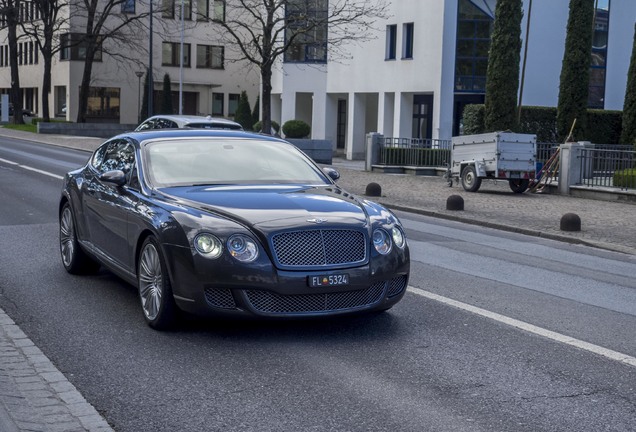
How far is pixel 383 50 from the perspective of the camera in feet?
154

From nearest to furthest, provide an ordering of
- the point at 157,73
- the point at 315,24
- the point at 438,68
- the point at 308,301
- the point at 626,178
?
the point at 308,301, the point at 626,178, the point at 315,24, the point at 438,68, the point at 157,73

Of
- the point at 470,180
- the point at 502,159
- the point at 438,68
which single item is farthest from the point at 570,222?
the point at 438,68

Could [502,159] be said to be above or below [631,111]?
below

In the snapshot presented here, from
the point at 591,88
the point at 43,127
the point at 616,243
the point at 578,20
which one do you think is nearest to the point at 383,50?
the point at 591,88

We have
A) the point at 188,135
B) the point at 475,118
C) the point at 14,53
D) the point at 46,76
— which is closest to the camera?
the point at 188,135

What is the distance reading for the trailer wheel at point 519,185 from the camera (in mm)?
26281

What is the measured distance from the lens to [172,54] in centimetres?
8225

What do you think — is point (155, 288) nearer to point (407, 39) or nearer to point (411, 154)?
point (411, 154)

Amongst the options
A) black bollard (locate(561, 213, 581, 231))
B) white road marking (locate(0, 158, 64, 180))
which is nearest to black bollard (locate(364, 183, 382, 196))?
black bollard (locate(561, 213, 581, 231))

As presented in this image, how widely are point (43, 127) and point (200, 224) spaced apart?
53287 mm

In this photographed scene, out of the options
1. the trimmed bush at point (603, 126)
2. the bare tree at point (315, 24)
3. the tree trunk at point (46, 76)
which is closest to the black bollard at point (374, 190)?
the bare tree at point (315, 24)

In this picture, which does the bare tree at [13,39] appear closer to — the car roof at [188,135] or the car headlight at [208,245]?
the car roof at [188,135]

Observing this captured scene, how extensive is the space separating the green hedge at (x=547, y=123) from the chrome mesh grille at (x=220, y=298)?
2946cm

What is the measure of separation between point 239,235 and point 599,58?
41.7 metres
